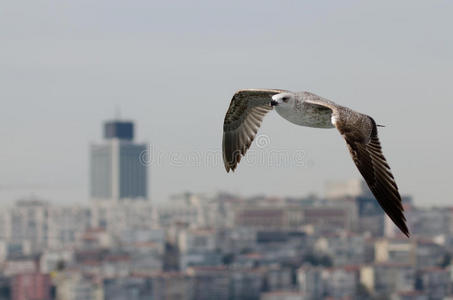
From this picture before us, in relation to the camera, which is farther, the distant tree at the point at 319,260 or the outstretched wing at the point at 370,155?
the distant tree at the point at 319,260

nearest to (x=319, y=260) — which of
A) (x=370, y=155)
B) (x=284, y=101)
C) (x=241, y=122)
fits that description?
(x=241, y=122)

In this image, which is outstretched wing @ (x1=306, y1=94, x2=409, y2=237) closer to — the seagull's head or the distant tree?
the seagull's head

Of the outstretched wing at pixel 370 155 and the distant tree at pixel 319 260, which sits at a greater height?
the outstretched wing at pixel 370 155

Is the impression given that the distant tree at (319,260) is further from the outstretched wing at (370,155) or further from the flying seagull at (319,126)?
the outstretched wing at (370,155)

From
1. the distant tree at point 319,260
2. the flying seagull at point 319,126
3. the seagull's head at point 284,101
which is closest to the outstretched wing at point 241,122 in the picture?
the flying seagull at point 319,126

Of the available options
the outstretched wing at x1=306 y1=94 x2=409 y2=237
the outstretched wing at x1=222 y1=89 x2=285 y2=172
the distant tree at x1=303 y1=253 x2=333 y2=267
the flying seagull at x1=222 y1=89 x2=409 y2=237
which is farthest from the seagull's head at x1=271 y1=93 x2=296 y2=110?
the distant tree at x1=303 y1=253 x2=333 y2=267

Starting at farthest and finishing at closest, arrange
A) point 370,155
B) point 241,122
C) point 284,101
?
point 241,122 → point 284,101 → point 370,155

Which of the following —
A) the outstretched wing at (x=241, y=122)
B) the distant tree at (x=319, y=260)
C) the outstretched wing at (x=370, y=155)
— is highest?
the outstretched wing at (x=241, y=122)

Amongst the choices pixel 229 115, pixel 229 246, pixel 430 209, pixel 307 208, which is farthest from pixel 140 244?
pixel 229 115

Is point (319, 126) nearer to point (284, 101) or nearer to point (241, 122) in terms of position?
point (284, 101)
